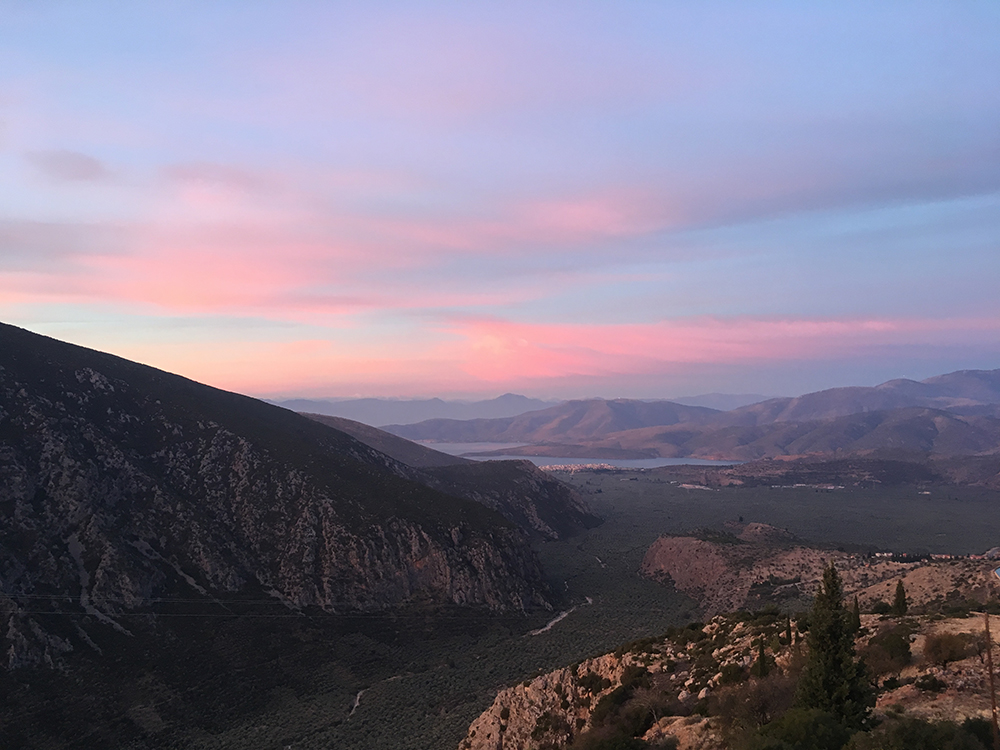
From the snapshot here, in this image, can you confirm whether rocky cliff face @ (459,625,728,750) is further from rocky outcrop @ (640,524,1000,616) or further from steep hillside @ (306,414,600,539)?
steep hillside @ (306,414,600,539)

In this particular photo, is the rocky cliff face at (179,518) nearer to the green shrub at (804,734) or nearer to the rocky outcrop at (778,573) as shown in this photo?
the rocky outcrop at (778,573)

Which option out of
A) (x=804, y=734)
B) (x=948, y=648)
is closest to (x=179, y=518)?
(x=804, y=734)

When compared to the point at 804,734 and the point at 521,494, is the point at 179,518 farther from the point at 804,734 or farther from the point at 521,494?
the point at 521,494

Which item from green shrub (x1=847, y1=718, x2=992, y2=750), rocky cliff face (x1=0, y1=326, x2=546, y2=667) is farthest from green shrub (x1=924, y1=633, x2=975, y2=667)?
rocky cliff face (x1=0, y1=326, x2=546, y2=667)

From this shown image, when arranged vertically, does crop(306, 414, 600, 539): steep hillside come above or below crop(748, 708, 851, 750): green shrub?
below

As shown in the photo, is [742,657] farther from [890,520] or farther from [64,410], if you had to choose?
[890,520]

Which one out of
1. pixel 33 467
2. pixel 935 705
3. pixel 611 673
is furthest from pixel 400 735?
pixel 33 467
